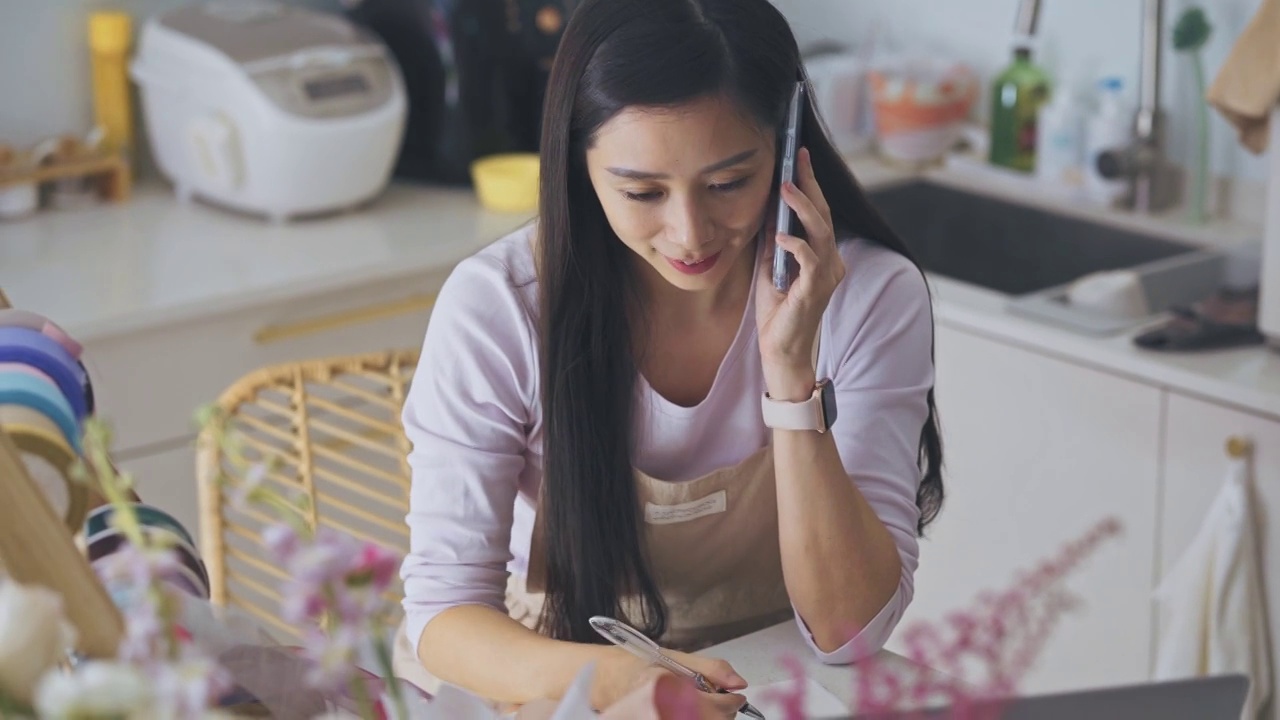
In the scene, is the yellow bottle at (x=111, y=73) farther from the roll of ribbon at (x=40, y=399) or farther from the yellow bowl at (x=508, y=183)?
the roll of ribbon at (x=40, y=399)

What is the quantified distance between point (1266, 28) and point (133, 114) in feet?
5.87

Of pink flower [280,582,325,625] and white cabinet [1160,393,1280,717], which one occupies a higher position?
pink flower [280,582,325,625]

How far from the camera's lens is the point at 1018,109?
260 cm

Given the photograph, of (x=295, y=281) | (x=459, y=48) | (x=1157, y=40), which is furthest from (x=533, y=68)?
(x=1157, y=40)

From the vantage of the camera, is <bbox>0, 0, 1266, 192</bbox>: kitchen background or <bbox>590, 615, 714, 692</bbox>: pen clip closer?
<bbox>590, 615, 714, 692</bbox>: pen clip

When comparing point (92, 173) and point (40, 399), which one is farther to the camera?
point (92, 173)

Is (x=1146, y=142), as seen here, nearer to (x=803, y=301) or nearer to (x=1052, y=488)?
(x=1052, y=488)

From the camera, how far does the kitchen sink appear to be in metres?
2.20

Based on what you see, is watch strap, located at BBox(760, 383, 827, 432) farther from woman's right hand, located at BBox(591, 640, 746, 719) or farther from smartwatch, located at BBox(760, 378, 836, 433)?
woman's right hand, located at BBox(591, 640, 746, 719)

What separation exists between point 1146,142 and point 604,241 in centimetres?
134

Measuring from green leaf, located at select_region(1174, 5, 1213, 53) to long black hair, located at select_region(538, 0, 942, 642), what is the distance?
113cm

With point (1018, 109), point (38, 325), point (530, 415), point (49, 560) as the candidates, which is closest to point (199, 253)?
point (530, 415)

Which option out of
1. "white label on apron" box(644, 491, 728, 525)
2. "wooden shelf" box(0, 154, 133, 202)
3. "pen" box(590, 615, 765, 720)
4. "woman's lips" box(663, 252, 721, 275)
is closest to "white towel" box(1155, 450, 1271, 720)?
"white label on apron" box(644, 491, 728, 525)

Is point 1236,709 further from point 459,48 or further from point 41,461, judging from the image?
point 459,48
